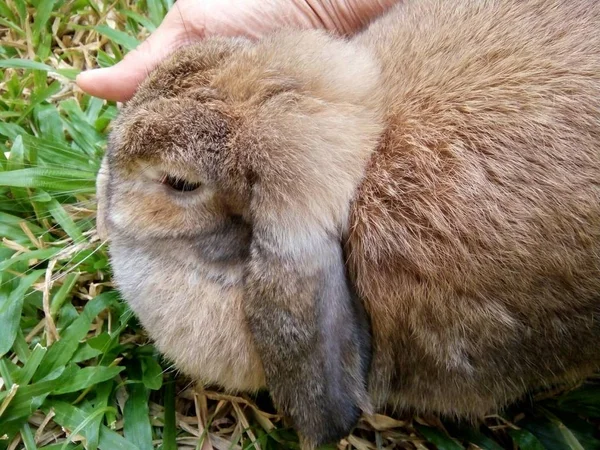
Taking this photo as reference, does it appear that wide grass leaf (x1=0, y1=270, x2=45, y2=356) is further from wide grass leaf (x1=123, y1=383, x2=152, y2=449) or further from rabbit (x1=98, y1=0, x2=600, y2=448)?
rabbit (x1=98, y1=0, x2=600, y2=448)

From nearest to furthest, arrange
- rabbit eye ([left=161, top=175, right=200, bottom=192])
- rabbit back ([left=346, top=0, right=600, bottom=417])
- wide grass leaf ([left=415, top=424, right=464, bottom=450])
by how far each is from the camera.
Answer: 1. rabbit back ([left=346, top=0, right=600, bottom=417])
2. rabbit eye ([left=161, top=175, right=200, bottom=192])
3. wide grass leaf ([left=415, top=424, right=464, bottom=450])

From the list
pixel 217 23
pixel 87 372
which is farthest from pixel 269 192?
pixel 217 23

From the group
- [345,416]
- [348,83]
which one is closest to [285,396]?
[345,416]

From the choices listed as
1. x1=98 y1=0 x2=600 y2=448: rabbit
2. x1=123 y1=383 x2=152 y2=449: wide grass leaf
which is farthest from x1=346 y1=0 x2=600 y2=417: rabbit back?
x1=123 y1=383 x2=152 y2=449: wide grass leaf

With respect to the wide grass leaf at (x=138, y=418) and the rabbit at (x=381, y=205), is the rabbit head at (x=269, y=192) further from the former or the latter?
the wide grass leaf at (x=138, y=418)

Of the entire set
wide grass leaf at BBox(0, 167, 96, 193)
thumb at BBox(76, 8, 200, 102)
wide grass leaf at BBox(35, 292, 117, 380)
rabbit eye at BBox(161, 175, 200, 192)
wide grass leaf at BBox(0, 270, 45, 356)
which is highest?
thumb at BBox(76, 8, 200, 102)

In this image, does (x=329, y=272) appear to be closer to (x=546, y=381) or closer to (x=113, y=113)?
(x=546, y=381)

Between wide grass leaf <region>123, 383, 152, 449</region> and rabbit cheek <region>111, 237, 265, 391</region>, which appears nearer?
rabbit cheek <region>111, 237, 265, 391</region>

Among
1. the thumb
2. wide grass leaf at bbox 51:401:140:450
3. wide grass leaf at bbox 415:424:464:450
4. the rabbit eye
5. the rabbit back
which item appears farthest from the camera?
the thumb
